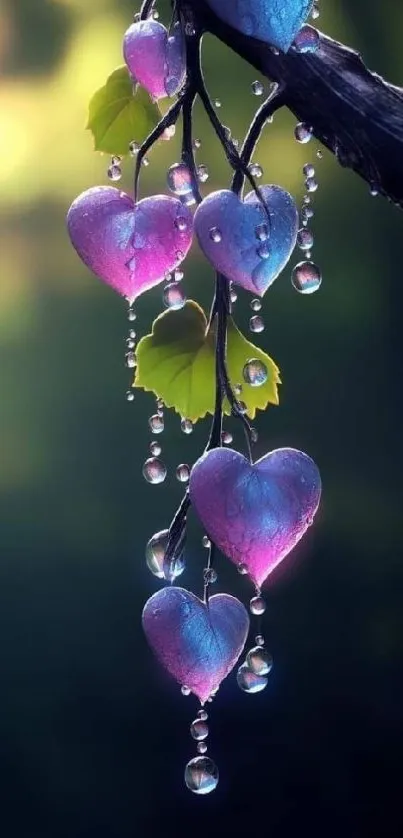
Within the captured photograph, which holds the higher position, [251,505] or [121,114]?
[121,114]

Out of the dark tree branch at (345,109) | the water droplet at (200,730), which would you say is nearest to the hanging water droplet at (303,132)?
the dark tree branch at (345,109)

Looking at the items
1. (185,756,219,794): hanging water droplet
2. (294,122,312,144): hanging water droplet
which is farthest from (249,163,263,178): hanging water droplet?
(185,756,219,794): hanging water droplet

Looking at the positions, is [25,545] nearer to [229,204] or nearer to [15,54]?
[15,54]

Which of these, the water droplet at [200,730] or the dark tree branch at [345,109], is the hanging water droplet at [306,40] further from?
the water droplet at [200,730]

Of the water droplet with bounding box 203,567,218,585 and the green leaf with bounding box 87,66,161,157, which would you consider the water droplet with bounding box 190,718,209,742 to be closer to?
the water droplet with bounding box 203,567,218,585

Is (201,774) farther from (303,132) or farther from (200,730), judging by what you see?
(303,132)

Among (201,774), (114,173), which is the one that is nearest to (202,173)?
(114,173)
